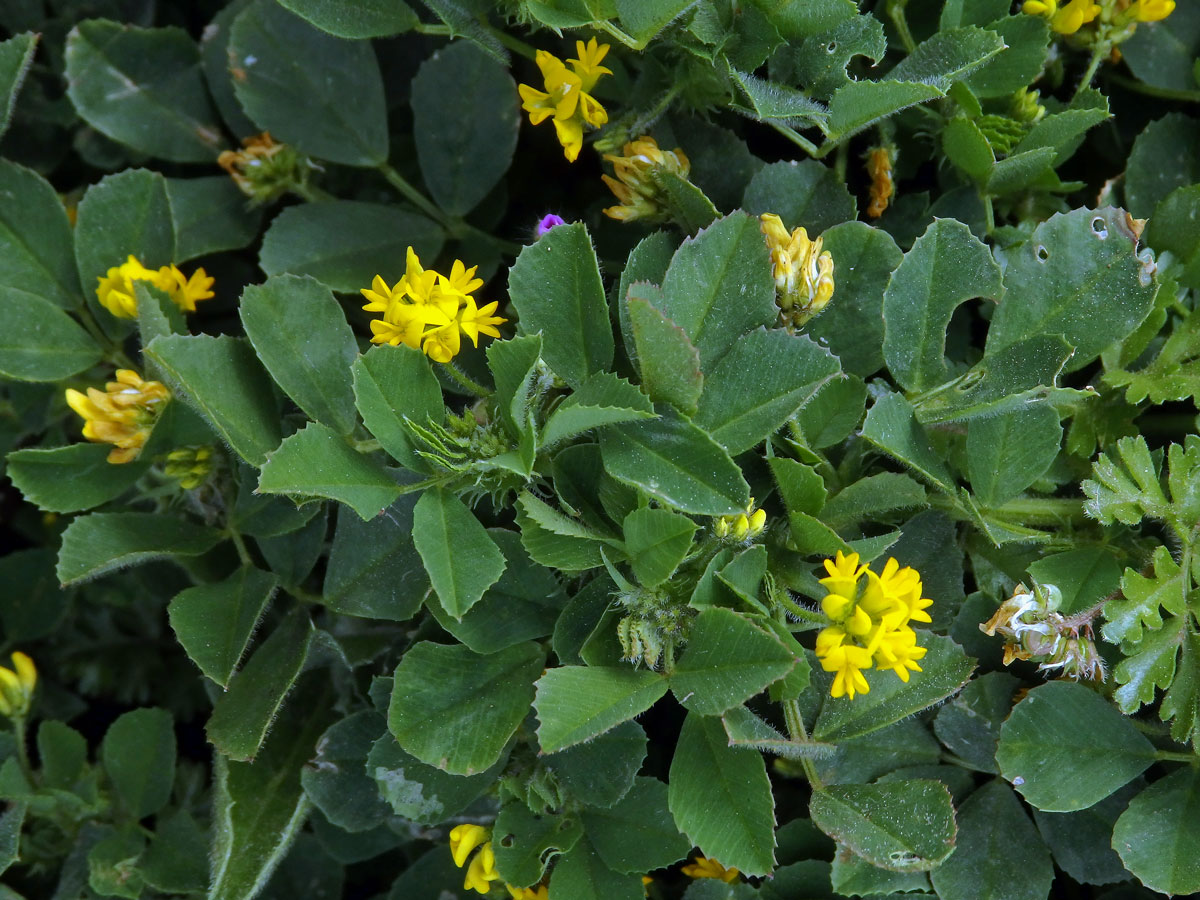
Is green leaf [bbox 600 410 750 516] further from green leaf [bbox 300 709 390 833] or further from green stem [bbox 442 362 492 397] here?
green leaf [bbox 300 709 390 833]

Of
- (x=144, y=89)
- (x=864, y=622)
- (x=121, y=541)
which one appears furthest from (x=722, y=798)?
(x=144, y=89)

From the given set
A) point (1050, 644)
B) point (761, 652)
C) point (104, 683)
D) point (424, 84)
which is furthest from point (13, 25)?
point (1050, 644)

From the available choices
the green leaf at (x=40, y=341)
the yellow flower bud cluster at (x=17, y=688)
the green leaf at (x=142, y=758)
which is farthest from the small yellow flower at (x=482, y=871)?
the green leaf at (x=40, y=341)

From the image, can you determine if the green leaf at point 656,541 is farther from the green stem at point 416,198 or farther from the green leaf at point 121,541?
the green stem at point 416,198

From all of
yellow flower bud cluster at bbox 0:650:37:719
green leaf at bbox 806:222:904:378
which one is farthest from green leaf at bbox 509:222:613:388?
yellow flower bud cluster at bbox 0:650:37:719

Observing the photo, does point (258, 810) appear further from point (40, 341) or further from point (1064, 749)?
point (1064, 749)
